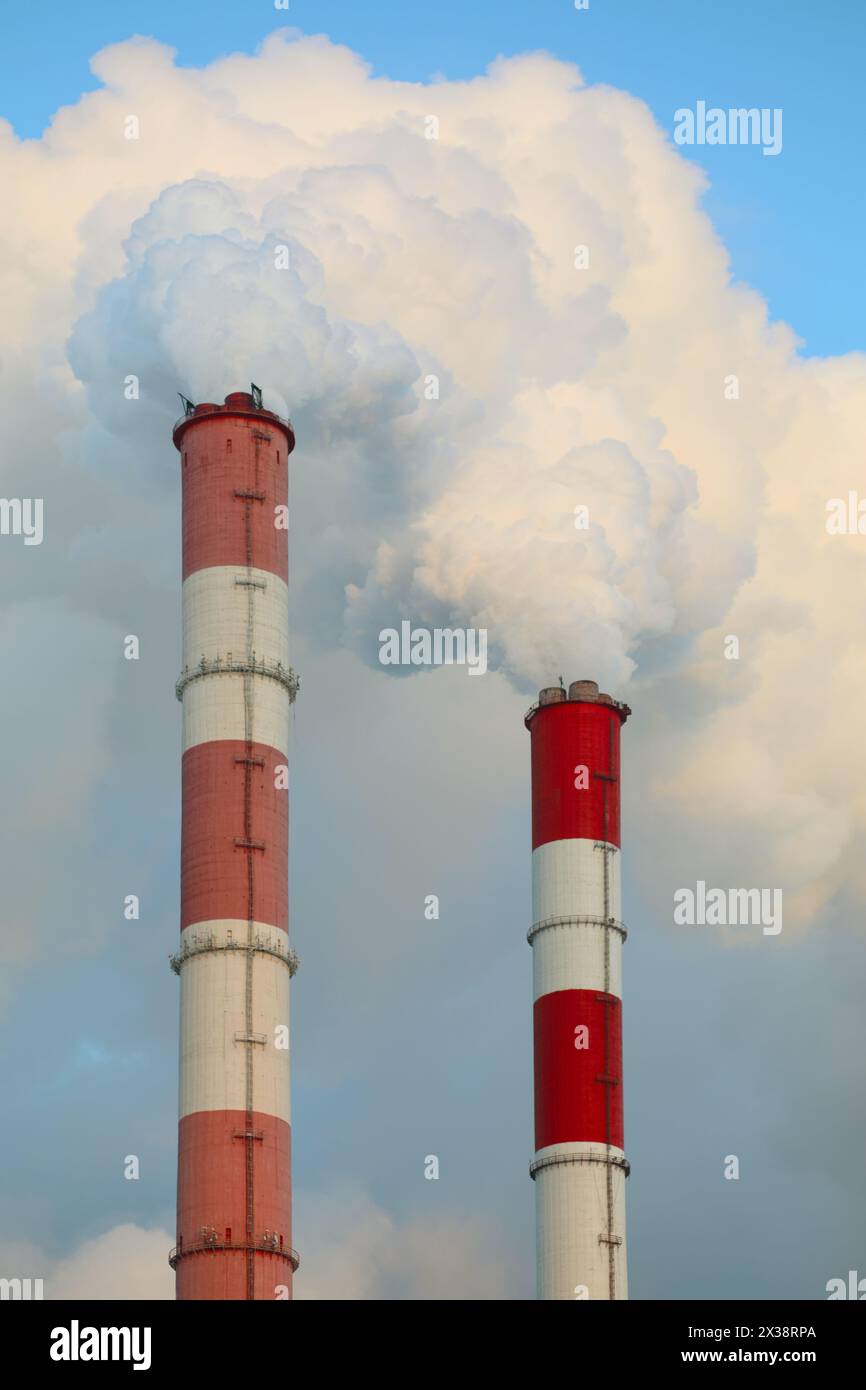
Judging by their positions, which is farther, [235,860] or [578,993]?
[578,993]

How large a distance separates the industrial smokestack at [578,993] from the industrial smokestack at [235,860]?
8.20 metres

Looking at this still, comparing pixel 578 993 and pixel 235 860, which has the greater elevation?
pixel 235 860

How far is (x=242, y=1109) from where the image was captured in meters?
65.6

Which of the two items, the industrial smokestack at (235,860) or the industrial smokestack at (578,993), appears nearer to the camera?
the industrial smokestack at (235,860)

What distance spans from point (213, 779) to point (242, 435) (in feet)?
31.0

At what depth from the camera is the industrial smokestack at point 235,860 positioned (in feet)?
212

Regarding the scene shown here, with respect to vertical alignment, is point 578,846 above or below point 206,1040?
above

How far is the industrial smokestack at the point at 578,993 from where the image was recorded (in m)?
70.6

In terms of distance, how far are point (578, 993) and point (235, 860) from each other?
10831mm

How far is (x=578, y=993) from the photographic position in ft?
238
